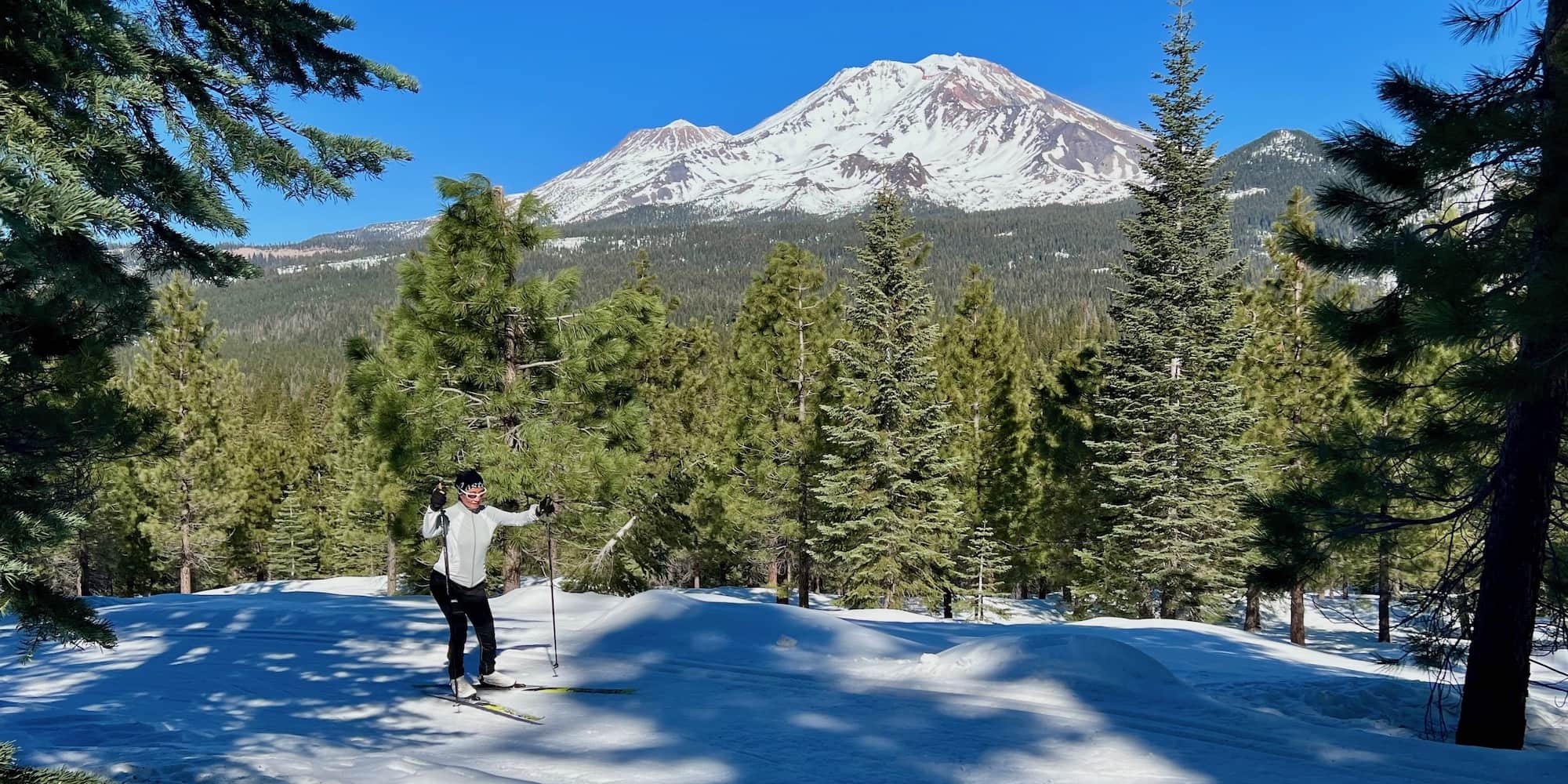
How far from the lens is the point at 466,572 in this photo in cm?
675

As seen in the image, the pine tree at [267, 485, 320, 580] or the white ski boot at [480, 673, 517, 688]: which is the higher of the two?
the white ski boot at [480, 673, 517, 688]

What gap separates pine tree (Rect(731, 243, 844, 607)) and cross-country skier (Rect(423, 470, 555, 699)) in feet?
55.3

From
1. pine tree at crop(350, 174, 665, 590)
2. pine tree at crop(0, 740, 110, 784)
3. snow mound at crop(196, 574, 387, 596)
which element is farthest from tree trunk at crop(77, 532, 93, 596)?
pine tree at crop(0, 740, 110, 784)

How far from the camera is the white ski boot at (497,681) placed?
22.2ft

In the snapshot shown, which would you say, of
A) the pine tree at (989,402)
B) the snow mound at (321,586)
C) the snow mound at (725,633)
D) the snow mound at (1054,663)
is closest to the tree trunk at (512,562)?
the snow mound at (725,633)

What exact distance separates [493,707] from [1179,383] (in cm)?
Result: 1893

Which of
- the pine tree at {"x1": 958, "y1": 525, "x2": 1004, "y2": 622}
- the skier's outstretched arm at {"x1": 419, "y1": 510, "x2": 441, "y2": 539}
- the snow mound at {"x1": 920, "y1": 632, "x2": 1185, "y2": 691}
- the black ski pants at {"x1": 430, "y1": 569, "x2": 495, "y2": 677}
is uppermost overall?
the skier's outstretched arm at {"x1": 419, "y1": 510, "x2": 441, "y2": 539}

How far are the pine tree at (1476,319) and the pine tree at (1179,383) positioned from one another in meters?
13.0

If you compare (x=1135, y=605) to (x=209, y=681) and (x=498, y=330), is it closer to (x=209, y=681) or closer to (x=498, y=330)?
(x=498, y=330)

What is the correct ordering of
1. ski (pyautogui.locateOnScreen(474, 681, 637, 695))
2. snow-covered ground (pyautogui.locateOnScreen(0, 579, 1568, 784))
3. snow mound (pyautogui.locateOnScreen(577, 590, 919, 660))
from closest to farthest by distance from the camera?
snow-covered ground (pyautogui.locateOnScreen(0, 579, 1568, 784)) → ski (pyautogui.locateOnScreen(474, 681, 637, 695)) → snow mound (pyautogui.locateOnScreen(577, 590, 919, 660))

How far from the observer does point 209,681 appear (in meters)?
7.23

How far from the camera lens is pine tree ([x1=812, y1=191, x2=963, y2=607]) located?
835 inches

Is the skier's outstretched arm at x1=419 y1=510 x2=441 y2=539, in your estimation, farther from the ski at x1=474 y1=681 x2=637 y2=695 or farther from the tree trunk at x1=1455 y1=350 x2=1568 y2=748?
the tree trunk at x1=1455 y1=350 x2=1568 y2=748

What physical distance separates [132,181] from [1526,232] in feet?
29.8
